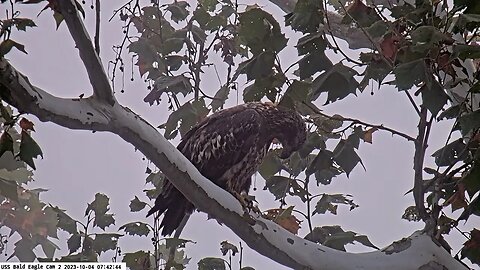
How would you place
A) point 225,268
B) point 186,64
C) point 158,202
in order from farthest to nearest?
point 186,64
point 225,268
point 158,202

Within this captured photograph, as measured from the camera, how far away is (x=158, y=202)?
2221mm

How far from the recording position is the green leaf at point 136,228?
7.86 ft

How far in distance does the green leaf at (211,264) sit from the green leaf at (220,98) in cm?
70

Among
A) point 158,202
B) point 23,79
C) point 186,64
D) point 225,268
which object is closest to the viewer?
point 23,79

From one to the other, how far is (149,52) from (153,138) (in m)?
1.04

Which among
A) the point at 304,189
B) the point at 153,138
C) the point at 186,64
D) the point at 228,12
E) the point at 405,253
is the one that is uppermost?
the point at 228,12

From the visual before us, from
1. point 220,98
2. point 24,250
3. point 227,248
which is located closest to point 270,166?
point 220,98

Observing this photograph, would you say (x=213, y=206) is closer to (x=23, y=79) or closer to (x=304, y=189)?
(x=23, y=79)

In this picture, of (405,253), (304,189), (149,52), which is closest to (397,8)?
(405,253)

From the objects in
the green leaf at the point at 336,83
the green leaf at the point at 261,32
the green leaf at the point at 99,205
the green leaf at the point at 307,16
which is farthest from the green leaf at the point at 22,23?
the green leaf at the point at 99,205

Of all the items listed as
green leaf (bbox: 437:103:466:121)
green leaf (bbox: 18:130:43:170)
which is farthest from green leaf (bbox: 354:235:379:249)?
green leaf (bbox: 18:130:43:170)

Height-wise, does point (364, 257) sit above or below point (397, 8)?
below

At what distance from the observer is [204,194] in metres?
1.82

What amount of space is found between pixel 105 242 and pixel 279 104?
0.99 m
